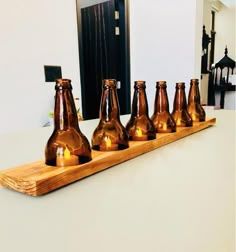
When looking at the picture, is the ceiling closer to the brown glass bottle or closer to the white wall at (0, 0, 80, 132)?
the white wall at (0, 0, 80, 132)

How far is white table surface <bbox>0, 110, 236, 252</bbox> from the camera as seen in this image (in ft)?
0.87

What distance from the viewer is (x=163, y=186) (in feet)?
1.33

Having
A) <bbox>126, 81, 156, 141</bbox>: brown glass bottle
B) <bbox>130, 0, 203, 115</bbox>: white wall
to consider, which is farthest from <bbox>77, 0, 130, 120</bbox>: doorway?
<bbox>126, 81, 156, 141</bbox>: brown glass bottle

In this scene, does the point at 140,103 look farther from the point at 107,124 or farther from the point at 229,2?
Result: the point at 229,2

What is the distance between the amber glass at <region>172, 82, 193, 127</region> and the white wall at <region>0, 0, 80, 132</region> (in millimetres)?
1238

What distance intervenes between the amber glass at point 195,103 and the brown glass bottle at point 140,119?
0.29 m

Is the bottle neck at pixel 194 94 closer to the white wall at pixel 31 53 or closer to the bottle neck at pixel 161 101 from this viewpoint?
the bottle neck at pixel 161 101

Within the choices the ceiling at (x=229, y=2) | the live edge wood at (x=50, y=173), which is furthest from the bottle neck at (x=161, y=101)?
the ceiling at (x=229, y=2)

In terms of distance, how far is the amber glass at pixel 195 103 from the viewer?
84cm

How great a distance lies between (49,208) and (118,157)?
0.20 metres

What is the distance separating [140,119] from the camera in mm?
618

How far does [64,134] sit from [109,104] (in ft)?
0.41

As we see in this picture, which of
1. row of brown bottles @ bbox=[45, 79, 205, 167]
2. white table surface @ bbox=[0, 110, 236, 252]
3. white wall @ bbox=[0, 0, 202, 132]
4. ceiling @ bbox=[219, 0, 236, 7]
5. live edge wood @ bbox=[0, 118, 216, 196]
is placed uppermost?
ceiling @ bbox=[219, 0, 236, 7]

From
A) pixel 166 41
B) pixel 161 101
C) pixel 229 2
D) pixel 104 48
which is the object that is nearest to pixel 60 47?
pixel 166 41
